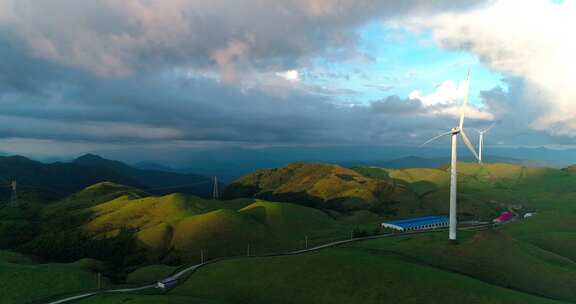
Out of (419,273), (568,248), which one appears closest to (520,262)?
(419,273)

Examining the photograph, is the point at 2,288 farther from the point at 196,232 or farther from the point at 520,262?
the point at 520,262

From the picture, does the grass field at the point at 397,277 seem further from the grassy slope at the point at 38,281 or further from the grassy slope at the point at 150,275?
the grassy slope at the point at 38,281

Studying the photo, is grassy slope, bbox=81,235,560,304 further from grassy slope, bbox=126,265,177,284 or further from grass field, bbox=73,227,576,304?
grassy slope, bbox=126,265,177,284

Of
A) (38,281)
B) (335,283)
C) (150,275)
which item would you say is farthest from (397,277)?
(38,281)

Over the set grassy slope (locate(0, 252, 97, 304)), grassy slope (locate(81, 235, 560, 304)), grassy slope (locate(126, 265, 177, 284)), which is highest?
grassy slope (locate(81, 235, 560, 304))

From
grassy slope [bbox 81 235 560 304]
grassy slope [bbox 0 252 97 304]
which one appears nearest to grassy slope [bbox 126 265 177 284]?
grassy slope [bbox 0 252 97 304]

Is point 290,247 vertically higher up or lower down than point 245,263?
lower down

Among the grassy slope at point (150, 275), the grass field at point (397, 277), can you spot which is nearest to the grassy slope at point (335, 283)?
the grass field at point (397, 277)

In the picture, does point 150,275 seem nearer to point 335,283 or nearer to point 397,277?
point 335,283
